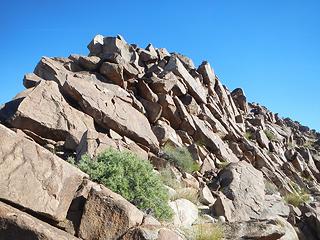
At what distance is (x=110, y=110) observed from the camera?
1645 cm

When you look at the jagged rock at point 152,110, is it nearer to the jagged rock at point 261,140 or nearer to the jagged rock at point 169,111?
the jagged rock at point 169,111

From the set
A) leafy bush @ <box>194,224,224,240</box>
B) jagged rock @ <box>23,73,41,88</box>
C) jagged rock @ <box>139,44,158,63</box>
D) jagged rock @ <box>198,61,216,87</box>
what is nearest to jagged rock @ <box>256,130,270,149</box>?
jagged rock @ <box>198,61,216,87</box>

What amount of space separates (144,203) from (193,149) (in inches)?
384

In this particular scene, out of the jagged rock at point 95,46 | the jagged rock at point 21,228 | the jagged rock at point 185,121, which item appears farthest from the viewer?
the jagged rock at point 95,46

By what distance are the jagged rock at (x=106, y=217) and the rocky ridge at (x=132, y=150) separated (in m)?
0.02

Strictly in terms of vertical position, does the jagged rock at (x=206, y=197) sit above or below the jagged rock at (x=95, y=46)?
below

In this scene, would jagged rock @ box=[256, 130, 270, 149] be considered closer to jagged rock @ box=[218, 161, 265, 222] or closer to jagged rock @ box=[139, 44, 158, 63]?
jagged rock @ box=[139, 44, 158, 63]

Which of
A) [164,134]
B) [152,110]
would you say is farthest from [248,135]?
[164,134]

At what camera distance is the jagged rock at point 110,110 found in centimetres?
1586

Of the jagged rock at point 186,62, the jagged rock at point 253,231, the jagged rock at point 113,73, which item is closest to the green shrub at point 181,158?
the jagged rock at point 113,73

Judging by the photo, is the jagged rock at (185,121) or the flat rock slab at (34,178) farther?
the jagged rock at (185,121)

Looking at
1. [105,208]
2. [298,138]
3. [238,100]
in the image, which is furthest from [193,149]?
[298,138]

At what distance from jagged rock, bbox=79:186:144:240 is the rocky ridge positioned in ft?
0.06

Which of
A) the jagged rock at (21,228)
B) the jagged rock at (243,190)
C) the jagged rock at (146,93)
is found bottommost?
the jagged rock at (21,228)
